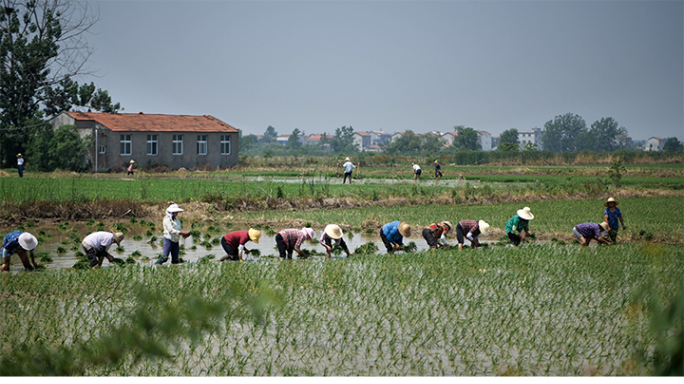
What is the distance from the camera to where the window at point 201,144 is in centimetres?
5081

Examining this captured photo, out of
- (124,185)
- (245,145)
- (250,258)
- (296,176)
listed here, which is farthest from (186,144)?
(245,145)

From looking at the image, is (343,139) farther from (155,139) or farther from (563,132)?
(155,139)

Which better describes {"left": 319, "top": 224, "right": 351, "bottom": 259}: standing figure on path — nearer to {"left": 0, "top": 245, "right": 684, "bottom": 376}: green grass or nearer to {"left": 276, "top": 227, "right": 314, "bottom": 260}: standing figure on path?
{"left": 276, "top": 227, "right": 314, "bottom": 260}: standing figure on path

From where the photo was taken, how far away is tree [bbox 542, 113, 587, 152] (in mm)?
172250

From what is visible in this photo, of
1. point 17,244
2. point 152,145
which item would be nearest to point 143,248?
point 17,244

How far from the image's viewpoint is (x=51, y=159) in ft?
142

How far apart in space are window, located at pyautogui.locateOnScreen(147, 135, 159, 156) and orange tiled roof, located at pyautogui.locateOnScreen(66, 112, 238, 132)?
590 millimetres

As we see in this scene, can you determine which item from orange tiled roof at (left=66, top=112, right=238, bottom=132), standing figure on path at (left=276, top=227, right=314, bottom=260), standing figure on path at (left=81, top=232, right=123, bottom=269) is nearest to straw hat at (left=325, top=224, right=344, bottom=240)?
standing figure on path at (left=276, top=227, right=314, bottom=260)

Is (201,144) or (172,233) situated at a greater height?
(201,144)

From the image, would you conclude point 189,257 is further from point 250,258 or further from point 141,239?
point 141,239

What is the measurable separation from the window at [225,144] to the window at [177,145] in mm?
A: 3849

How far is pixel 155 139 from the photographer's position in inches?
1905

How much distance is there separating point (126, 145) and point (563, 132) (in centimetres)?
15194

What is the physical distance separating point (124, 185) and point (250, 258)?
19034 mm
